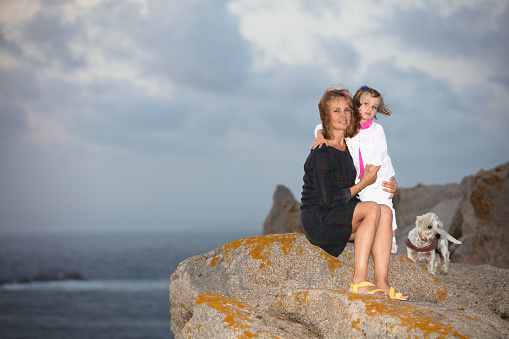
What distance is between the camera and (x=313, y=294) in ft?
16.5

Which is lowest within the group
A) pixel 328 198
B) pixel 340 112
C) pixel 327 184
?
pixel 328 198

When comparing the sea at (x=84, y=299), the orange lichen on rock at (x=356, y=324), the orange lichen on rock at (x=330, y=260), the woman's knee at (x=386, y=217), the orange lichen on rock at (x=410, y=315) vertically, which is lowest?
the sea at (x=84, y=299)

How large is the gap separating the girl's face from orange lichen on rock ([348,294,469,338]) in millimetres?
2619

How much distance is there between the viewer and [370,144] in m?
6.06

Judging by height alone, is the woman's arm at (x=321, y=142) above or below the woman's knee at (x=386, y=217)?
above

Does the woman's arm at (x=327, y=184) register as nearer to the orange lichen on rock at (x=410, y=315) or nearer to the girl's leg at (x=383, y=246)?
the girl's leg at (x=383, y=246)

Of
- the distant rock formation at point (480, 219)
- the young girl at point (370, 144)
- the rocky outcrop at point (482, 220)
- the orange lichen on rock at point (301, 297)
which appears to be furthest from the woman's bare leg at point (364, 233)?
the rocky outcrop at point (482, 220)

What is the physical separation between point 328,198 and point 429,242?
6.71 ft

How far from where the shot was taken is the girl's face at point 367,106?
239 inches

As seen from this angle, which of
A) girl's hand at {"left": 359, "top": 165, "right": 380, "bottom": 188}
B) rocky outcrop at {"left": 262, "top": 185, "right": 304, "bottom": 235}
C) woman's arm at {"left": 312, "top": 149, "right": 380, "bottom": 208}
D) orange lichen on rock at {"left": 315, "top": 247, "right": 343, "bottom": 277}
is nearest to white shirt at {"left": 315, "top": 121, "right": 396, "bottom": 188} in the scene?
girl's hand at {"left": 359, "top": 165, "right": 380, "bottom": 188}

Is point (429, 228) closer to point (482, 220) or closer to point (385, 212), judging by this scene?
point (385, 212)

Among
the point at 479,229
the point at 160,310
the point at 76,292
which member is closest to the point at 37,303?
the point at 76,292

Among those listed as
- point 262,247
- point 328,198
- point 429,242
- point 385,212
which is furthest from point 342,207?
point 429,242

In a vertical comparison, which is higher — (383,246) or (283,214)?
(283,214)
